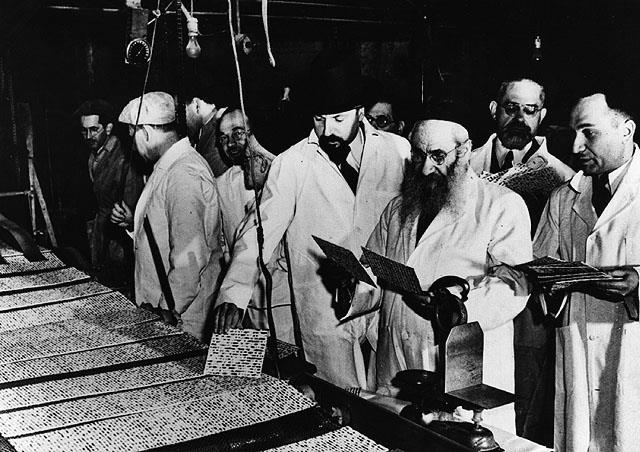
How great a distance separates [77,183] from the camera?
5570 mm

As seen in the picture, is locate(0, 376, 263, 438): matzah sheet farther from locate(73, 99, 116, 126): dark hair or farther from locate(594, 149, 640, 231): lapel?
locate(73, 99, 116, 126): dark hair

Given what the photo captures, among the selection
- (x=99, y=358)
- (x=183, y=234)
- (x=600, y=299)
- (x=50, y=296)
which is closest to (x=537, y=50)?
(x=600, y=299)

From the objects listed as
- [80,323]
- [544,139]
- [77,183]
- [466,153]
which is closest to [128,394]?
[80,323]

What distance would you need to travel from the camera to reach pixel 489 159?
14.2 feet

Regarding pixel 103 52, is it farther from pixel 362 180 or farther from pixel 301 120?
pixel 362 180

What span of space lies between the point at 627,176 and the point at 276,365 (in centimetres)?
184

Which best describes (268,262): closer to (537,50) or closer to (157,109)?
(157,109)

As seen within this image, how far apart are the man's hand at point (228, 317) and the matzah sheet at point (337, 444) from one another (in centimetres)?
124

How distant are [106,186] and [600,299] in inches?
143

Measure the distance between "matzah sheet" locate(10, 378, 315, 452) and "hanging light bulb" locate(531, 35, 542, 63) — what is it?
292 cm

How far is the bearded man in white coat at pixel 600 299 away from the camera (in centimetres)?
312

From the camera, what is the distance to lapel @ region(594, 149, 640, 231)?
3121mm

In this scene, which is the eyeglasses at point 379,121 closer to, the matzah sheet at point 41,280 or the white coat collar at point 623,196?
the white coat collar at point 623,196

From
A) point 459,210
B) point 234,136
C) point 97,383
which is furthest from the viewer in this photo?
point 234,136
